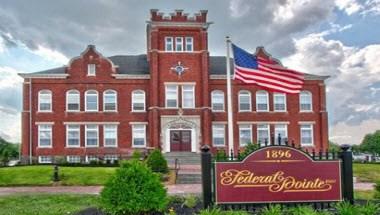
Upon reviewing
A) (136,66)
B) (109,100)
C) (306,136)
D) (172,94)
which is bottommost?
(306,136)

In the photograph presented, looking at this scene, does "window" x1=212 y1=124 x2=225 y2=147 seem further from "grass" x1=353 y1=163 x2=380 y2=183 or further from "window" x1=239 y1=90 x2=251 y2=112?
"grass" x1=353 y1=163 x2=380 y2=183

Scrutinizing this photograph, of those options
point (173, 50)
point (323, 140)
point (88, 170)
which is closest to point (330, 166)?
point (88, 170)

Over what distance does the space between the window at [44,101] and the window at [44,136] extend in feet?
5.31

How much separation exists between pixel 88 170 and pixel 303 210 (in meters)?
22.2

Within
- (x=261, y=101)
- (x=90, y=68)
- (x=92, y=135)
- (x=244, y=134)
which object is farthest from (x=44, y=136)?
(x=261, y=101)

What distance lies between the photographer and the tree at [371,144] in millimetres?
82750

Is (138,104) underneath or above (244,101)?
underneath

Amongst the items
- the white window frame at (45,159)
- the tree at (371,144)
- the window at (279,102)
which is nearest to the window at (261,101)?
the window at (279,102)

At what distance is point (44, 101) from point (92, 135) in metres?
5.31

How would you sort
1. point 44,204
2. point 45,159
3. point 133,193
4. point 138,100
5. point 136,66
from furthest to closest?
point 136,66
point 138,100
point 45,159
point 44,204
point 133,193

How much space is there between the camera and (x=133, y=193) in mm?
10953

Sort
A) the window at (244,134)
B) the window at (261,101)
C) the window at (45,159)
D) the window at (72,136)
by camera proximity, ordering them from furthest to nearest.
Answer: the window at (261,101) < the window at (244,134) < the window at (72,136) < the window at (45,159)

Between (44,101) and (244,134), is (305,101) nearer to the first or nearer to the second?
(244,134)

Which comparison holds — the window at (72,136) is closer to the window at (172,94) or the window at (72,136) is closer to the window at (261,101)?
the window at (172,94)
